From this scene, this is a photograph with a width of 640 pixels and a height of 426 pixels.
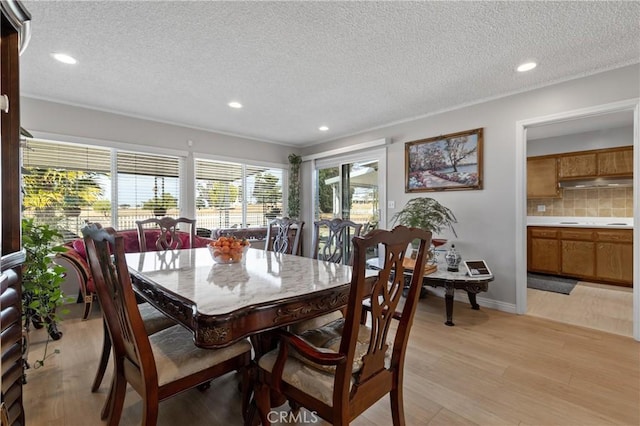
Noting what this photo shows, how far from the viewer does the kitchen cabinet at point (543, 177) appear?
508 cm

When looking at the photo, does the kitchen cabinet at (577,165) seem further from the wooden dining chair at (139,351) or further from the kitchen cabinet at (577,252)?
the wooden dining chair at (139,351)

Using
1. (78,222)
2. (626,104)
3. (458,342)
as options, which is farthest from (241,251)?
(626,104)

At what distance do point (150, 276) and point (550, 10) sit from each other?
9.59 feet

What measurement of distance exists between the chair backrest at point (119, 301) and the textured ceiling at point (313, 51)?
1598 mm

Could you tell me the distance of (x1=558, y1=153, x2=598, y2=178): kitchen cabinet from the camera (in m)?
4.67

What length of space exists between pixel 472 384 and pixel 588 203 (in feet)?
15.6

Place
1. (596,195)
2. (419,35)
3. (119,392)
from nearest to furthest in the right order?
(119,392) → (419,35) → (596,195)

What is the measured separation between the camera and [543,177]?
17.1 ft

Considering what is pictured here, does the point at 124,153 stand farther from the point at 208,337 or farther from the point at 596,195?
the point at 596,195

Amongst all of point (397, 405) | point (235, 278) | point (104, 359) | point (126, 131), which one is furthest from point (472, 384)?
point (126, 131)

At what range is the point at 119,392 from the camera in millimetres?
1421

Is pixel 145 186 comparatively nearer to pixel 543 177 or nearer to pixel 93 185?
pixel 93 185

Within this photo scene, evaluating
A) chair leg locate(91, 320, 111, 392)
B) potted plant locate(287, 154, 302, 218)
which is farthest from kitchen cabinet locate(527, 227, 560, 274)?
chair leg locate(91, 320, 111, 392)

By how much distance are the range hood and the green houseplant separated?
2.82 metres
